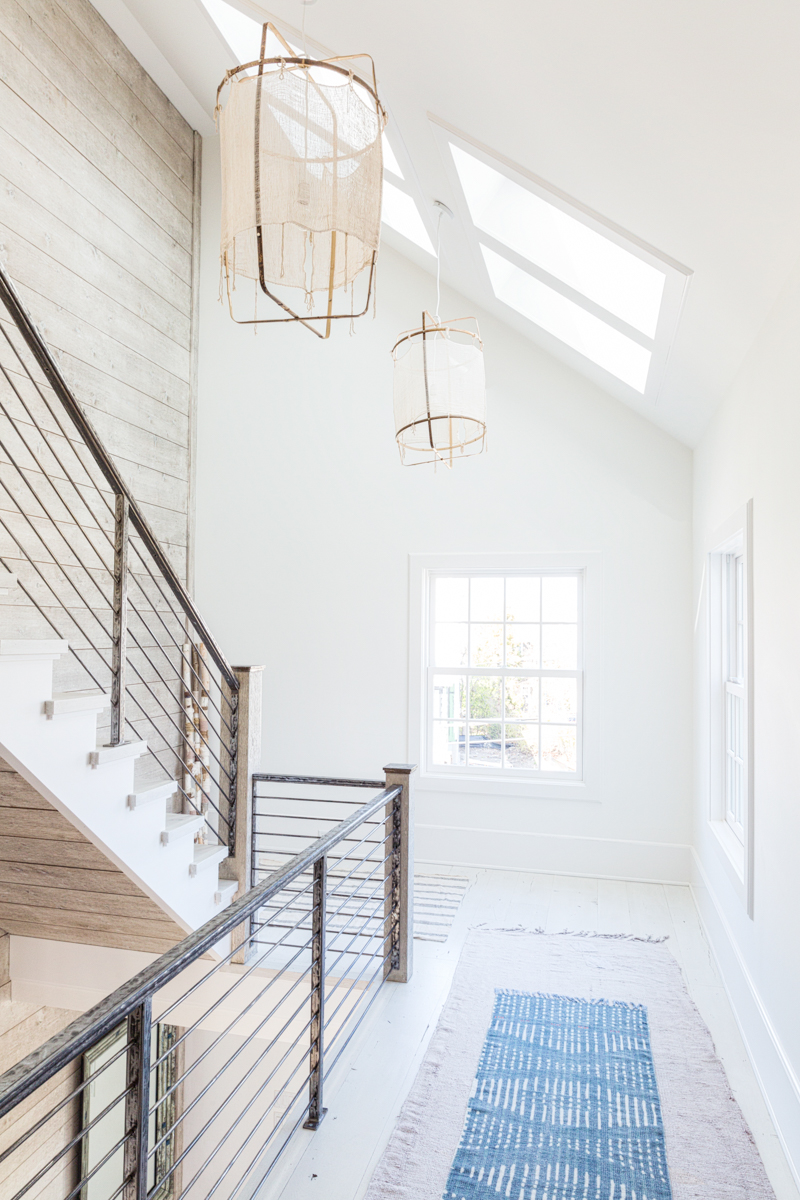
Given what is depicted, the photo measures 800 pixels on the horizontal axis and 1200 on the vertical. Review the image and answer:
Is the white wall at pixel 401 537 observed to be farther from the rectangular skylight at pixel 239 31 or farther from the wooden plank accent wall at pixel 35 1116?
the wooden plank accent wall at pixel 35 1116

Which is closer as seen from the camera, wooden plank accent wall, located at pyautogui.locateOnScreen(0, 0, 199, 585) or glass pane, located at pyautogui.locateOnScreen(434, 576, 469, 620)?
wooden plank accent wall, located at pyautogui.locateOnScreen(0, 0, 199, 585)

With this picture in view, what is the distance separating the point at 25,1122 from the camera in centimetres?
381

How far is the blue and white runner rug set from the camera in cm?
210

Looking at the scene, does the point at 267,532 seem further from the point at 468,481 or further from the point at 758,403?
the point at 758,403

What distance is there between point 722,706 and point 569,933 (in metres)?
1.30

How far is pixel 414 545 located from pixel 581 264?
6.53ft

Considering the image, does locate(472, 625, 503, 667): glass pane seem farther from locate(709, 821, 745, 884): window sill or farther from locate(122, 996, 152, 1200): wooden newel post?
locate(122, 996, 152, 1200): wooden newel post

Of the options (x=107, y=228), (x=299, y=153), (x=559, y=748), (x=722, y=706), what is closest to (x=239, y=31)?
(x=107, y=228)

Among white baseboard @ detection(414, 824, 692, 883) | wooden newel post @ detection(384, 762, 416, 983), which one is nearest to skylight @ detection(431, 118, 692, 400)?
wooden newel post @ detection(384, 762, 416, 983)

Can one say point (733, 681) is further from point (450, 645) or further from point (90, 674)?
point (90, 674)

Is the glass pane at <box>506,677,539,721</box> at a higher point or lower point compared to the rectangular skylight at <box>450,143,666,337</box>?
lower

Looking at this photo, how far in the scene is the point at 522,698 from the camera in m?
4.95

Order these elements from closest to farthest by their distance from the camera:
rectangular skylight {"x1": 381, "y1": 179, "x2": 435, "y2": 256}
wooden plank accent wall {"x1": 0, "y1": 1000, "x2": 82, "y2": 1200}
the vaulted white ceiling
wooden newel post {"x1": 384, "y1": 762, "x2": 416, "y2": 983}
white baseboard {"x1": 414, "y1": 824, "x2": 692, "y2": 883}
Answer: the vaulted white ceiling < wooden newel post {"x1": 384, "y1": 762, "x2": 416, "y2": 983} < wooden plank accent wall {"x1": 0, "y1": 1000, "x2": 82, "y2": 1200} < rectangular skylight {"x1": 381, "y1": 179, "x2": 435, "y2": 256} < white baseboard {"x1": 414, "y1": 824, "x2": 692, "y2": 883}

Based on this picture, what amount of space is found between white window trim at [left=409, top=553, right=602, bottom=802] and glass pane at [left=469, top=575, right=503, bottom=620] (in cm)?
13
